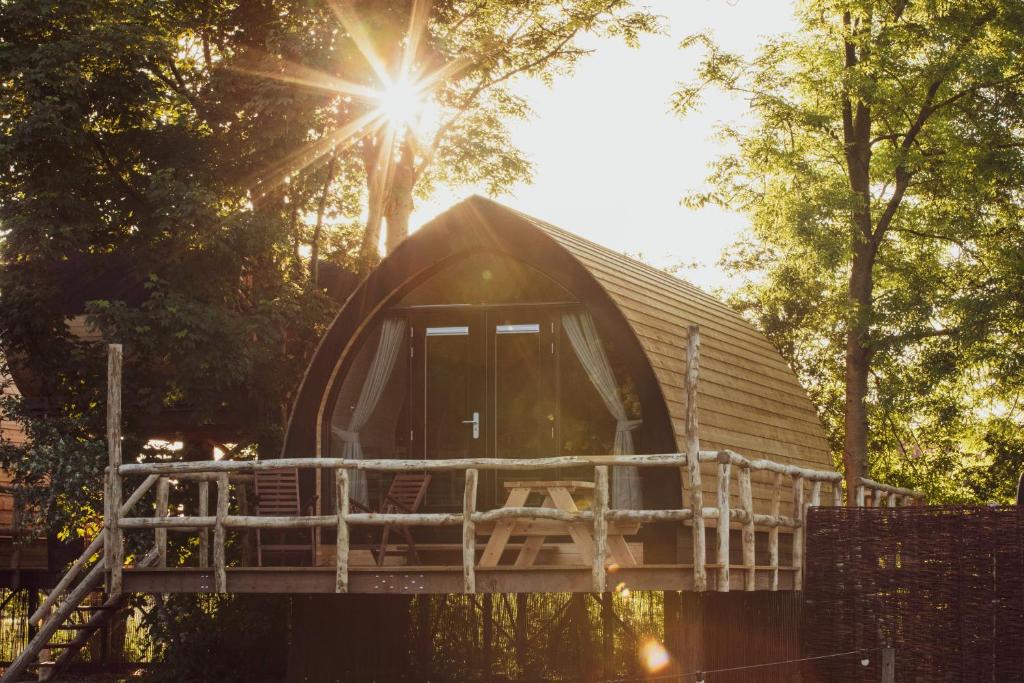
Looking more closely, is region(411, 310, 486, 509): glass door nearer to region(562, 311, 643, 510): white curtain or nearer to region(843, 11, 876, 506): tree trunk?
region(562, 311, 643, 510): white curtain

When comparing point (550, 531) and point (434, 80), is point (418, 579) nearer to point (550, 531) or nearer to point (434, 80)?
point (550, 531)

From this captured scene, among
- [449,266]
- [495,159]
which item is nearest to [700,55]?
[495,159]

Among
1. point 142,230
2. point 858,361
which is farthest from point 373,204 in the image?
point 858,361

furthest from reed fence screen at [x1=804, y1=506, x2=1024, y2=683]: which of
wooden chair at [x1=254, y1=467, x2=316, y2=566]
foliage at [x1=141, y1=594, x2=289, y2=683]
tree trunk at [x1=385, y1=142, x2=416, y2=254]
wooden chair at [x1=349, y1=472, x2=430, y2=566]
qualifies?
tree trunk at [x1=385, y1=142, x2=416, y2=254]

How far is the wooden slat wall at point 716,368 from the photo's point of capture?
1296 centimetres

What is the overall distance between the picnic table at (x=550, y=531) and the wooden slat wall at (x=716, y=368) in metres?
1.73

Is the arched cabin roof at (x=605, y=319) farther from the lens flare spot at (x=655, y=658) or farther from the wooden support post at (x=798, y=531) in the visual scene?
the lens flare spot at (x=655, y=658)

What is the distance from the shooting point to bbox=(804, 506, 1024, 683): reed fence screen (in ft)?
36.5

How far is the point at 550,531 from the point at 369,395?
142 inches

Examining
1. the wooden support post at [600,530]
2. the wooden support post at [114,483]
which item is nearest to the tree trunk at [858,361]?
the wooden support post at [600,530]

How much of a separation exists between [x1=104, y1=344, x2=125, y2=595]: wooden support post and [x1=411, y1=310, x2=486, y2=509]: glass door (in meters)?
3.36

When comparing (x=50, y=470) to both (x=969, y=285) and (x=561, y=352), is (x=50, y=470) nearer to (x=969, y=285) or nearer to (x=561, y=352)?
(x=561, y=352)

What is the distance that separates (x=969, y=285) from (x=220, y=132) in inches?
439

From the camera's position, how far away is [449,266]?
46.2 ft
